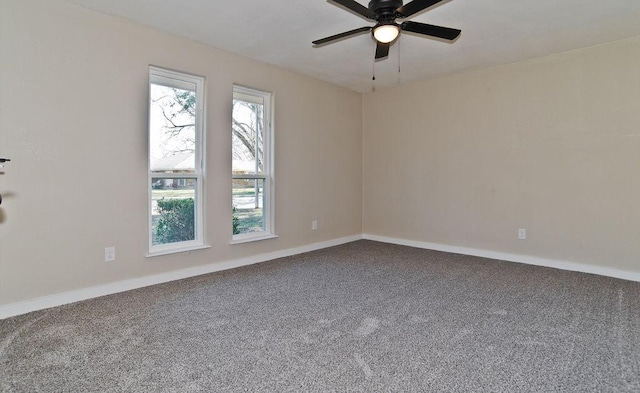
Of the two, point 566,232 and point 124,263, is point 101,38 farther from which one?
point 566,232

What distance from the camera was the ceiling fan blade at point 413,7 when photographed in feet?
7.36

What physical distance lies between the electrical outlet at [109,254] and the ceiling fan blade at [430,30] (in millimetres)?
3042

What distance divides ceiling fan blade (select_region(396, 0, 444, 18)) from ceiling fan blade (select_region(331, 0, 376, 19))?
19 cm

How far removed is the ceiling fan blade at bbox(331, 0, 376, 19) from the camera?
7.27 feet

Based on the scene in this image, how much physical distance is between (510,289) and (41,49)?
436 centimetres

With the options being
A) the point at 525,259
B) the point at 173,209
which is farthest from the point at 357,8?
the point at 525,259

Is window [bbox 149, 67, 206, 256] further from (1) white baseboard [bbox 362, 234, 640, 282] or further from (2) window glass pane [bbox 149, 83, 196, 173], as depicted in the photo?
(1) white baseboard [bbox 362, 234, 640, 282]

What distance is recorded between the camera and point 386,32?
258 centimetres

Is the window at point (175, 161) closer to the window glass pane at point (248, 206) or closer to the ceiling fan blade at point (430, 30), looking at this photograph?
the window glass pane at point (248, 206)

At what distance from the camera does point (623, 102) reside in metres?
3.49

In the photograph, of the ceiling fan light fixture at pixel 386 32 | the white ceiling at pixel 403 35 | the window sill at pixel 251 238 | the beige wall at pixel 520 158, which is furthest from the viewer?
the window sill at pixel 251 238

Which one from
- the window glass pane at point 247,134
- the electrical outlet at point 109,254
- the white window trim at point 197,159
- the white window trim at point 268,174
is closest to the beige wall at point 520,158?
the white window trim at point 268,174

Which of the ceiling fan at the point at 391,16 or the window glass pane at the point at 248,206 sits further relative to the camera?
the window glass pane at the point at 248,206

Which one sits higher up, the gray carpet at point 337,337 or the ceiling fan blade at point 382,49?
the ceiling fan blade at point 382,49
